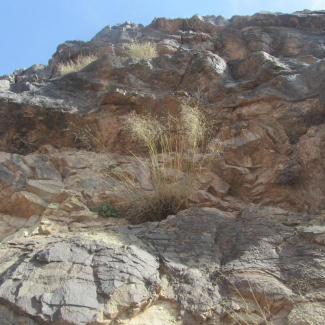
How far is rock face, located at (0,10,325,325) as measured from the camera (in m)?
2.63

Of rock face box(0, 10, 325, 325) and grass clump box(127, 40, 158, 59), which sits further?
grass clump box(127, 40, 158, 59)

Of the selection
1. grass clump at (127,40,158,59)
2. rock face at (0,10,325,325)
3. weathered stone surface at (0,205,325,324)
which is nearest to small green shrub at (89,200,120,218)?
rock face at (0,10,325,325)

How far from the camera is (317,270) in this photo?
9.02ft

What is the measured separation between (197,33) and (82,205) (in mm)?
6721

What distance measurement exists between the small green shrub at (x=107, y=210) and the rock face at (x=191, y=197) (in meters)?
0.10

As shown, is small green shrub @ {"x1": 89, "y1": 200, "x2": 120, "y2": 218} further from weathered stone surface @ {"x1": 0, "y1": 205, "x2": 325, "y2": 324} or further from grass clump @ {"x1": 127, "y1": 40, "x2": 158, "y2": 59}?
grass clump @ {"x1": 127, "y1": 40, "x2": 158, "y2": 59}

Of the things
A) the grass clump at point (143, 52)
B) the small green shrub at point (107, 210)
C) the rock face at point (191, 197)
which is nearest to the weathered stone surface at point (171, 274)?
the rock face at point (191, 197)

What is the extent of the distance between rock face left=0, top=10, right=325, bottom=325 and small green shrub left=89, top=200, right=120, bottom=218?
102mm

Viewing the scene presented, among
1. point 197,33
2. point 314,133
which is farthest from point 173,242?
point 197,33

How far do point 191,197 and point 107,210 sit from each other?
3.66 ft

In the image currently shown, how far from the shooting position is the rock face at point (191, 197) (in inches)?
104

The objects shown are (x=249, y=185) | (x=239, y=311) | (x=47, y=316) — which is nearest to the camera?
(x=47, y=316)

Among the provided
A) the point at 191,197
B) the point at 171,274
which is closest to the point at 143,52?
the point at 191,197

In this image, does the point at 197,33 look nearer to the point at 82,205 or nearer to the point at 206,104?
the point at 206,104
